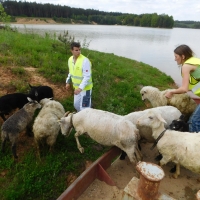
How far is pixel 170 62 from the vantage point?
19.0m

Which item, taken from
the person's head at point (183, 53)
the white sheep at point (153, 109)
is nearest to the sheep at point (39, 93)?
the white sheep at point (153, 109)

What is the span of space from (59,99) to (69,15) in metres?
78.8

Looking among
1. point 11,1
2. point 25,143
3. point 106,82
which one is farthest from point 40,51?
point 11,1

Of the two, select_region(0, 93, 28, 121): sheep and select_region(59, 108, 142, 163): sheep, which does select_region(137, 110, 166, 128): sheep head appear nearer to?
select_region(59, 108, 142, 163): sheep

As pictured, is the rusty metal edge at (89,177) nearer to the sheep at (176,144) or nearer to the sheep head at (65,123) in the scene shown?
the sheep at (176,144)

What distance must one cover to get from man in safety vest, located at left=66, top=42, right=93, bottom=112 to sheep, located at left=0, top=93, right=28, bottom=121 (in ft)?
5.19

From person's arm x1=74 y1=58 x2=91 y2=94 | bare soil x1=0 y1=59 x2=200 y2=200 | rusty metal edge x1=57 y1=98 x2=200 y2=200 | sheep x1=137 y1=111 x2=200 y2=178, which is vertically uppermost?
person's arm x1=74 y1=58 x2=91 y2=94

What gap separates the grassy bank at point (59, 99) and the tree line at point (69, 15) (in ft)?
185

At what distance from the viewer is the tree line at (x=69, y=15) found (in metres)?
61.1

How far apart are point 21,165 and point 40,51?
767 centimetres

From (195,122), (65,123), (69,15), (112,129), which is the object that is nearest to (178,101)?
(195,122)

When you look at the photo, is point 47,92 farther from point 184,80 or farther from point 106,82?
point 184,80

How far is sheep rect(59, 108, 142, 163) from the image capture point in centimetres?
379

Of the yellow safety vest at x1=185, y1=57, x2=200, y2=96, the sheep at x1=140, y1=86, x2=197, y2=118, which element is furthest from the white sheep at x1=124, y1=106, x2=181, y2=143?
the sheep at x1=140, y1=86, x2=197, y2=118
